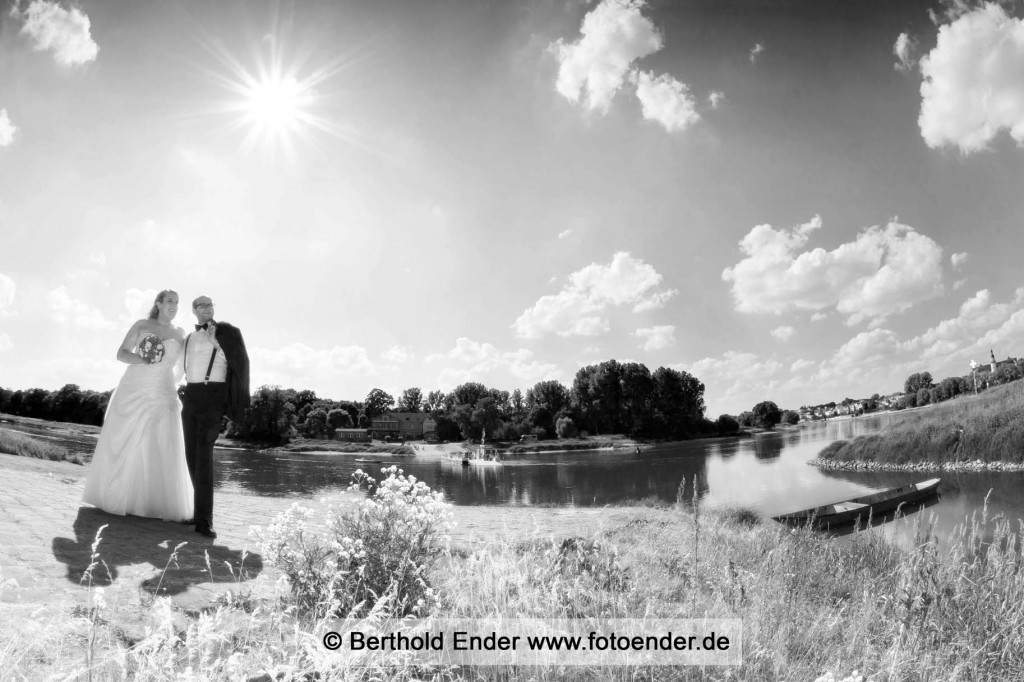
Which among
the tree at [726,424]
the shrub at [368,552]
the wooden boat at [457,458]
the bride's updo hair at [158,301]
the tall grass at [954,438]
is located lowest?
the wooden boat at [457,458]

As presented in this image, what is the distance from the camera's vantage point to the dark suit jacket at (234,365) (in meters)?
5.90

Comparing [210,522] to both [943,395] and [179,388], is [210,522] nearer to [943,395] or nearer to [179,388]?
[179,388]

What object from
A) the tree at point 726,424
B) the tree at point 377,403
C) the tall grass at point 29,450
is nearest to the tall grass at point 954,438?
the tall grass at point 29,450

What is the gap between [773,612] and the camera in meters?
3.95

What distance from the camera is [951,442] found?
103 ft

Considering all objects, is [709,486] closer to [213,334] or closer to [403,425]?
[213,334]

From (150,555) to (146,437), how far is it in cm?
207

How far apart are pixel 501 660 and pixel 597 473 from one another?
1685 inches

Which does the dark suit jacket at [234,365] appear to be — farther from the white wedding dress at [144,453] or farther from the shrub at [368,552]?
the shrub at [368,552]

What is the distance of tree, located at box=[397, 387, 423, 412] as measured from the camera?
14038 cm

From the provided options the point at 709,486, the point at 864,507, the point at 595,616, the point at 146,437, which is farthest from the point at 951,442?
the point at 146,437

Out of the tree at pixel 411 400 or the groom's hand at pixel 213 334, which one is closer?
the groom's hand at pixel 213 334

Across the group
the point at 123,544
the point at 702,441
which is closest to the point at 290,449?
the point at 702,441

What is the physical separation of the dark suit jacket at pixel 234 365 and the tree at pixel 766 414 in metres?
155
